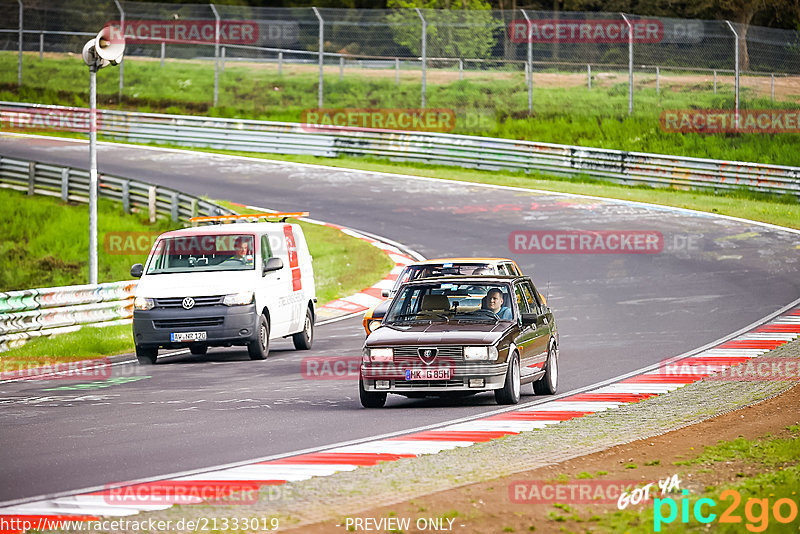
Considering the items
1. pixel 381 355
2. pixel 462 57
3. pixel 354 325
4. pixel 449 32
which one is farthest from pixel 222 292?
pixel 462 57

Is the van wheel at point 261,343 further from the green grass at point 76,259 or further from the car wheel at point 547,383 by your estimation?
the car wheel at point 547,383

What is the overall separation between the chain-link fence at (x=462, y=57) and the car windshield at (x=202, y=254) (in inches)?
693

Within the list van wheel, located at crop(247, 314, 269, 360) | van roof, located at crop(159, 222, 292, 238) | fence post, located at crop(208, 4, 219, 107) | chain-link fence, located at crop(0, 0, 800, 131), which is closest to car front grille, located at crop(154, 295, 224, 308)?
van wheel, located at crop(247, 314, 269, 360)

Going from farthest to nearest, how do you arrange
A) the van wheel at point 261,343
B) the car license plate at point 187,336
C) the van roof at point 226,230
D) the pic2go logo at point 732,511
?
the van roof at point 226,230 → the van wheel at point 261,343 → the car license plate at point 187,336 → the pic2go logo at point 732,511

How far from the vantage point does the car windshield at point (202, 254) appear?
701 inches

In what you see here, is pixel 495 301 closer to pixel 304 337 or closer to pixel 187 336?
pixel 187 336

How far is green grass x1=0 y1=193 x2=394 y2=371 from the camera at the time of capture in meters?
19.0

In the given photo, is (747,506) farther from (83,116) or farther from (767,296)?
(83,116)

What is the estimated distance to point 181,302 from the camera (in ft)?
56.0

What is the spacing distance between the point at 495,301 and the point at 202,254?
6.12 m

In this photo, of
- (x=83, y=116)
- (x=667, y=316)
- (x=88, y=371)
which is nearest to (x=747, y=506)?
(x=88, y=371)

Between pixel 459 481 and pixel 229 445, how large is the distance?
268 centimetres

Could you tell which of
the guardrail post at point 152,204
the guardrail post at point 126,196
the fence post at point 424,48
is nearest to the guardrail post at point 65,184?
the guardrail post at point 126,196

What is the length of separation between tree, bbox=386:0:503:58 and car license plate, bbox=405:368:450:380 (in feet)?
89.5
